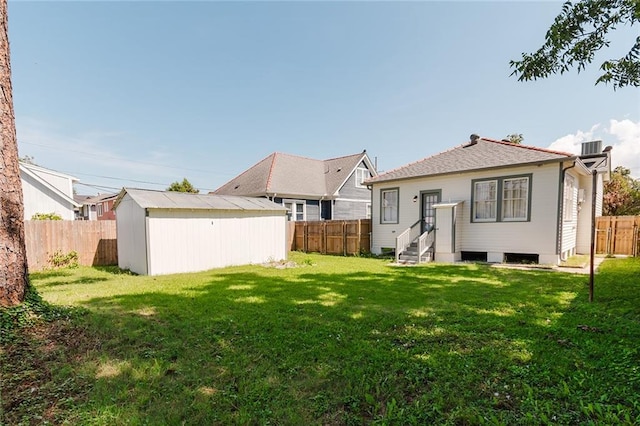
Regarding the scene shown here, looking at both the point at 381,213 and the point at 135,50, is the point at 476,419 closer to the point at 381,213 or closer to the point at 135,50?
the point at 381,213

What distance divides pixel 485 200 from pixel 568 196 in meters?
3.05

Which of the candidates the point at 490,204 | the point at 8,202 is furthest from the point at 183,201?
the point at 490,204

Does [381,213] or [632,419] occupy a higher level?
[381,213]

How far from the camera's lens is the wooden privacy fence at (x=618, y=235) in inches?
473

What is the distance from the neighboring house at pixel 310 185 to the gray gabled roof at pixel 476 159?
268 inches

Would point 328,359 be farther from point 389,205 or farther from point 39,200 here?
point 39,200

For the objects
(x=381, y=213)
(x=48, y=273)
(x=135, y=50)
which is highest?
(x=135, y=50)

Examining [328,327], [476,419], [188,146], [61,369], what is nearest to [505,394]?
[476,419]

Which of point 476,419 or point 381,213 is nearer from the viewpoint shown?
point 476,419

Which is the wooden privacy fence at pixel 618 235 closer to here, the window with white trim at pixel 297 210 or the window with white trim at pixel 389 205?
the window with white trim at pixel 389 205

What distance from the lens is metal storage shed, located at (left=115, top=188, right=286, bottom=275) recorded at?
895cm

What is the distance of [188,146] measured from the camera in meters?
26.4

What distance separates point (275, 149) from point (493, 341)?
20599 millimetres

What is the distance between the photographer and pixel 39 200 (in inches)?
599
